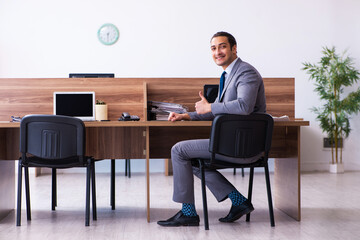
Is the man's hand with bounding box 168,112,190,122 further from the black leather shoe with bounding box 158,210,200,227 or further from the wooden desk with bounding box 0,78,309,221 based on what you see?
the black leather shoe with bounding box 158,210,200,227

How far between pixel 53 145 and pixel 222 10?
3.87m

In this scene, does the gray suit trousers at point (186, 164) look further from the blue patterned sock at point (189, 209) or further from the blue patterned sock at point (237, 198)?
the blue patterned sock at point (237, 198)

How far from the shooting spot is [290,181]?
3.17 meters

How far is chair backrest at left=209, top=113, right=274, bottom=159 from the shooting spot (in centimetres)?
260

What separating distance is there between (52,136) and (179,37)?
11.7ft

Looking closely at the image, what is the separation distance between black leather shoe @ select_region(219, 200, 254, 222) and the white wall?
3263mm

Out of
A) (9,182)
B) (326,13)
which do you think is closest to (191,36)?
(326,13)

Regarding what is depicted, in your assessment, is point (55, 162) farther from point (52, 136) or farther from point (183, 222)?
point (183, 222)

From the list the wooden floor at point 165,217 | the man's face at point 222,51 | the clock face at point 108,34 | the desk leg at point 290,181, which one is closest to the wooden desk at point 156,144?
the desk leg at point 290,181

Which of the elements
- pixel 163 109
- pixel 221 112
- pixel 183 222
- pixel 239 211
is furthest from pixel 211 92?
pixel 183 222

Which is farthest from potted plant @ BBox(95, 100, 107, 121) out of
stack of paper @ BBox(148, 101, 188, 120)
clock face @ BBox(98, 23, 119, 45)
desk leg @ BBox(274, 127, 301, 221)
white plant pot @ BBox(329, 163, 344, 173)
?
white plant pot @ BBox(329, 163, 344, 173)

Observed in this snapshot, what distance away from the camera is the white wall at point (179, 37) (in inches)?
233

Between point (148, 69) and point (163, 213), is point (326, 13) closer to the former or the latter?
point (148, 69)

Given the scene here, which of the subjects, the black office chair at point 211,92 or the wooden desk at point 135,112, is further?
the black office chair at point 211,92
